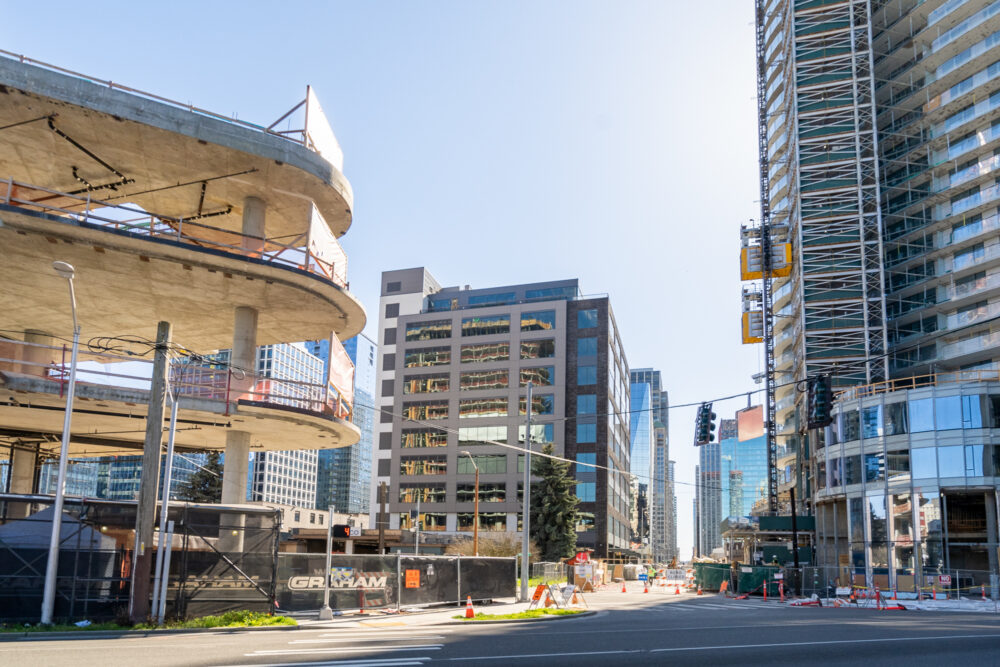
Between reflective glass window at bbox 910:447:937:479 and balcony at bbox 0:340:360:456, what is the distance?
113 ft

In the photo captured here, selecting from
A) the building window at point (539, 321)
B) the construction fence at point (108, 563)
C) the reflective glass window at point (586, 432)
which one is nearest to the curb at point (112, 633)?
the construction fence at point (108, 563)

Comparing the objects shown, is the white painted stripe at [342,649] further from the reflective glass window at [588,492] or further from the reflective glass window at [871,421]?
the reflective glass window at [588,492]

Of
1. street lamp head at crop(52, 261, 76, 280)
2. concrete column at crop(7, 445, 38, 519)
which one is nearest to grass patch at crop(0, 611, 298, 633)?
street lamp head at crop(52, 261, 76, 280)

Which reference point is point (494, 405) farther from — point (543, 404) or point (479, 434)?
point (543, 404)

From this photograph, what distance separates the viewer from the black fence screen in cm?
2542

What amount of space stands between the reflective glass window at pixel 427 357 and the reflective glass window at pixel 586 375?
16.7m

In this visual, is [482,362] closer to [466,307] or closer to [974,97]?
[466,307]

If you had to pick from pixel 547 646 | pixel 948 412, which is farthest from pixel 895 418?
pixel 547 646

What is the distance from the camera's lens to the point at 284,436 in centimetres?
3147

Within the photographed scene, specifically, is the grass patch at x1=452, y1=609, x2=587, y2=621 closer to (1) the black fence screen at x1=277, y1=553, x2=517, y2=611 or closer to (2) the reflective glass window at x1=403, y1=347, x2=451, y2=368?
(1) the black fence screen at x1=277, y1=553, x2=517, y2=611

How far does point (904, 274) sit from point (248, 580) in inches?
2773

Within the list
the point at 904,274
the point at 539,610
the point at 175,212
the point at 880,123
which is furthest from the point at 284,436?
the point at 880,123

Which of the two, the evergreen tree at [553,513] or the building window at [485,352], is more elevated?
the building window at [485,352]

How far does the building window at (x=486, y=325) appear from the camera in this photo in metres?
104
